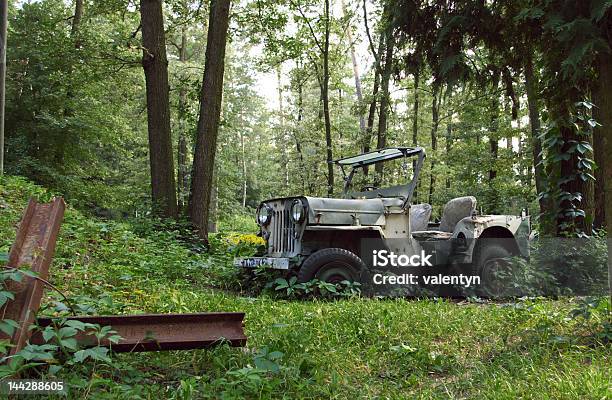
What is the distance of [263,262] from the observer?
6.64 meters

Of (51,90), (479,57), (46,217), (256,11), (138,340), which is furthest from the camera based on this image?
(51,90)

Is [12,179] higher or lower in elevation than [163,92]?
lower

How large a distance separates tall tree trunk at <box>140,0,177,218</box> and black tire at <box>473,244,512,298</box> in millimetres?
5693

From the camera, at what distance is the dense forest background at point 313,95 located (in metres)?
4.81

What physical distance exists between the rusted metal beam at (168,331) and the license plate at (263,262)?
291 centimetres

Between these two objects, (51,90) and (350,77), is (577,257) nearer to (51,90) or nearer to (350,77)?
(51,90)

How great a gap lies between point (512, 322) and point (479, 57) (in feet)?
8.18

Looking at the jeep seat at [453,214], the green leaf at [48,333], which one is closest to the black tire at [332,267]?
the jeep seat at [453,214]

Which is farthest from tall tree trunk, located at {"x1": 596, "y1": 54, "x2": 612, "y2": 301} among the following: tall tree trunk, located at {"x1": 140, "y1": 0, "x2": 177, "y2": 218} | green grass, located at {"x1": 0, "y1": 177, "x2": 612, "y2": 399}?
tall tree trunk, located at {"x1": 140, "y1": 0, "x2": 177, "y2": 218}

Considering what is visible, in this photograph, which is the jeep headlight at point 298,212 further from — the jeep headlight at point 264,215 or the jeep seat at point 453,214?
the jeep seat at point 453,214

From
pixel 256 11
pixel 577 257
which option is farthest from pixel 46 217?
pixel 256 11

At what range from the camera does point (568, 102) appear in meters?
4.87

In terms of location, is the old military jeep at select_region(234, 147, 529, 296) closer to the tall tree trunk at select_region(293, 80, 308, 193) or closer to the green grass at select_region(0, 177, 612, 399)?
the green grass at select_region(0, 177, 612, 399)

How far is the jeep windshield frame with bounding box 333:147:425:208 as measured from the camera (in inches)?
287
